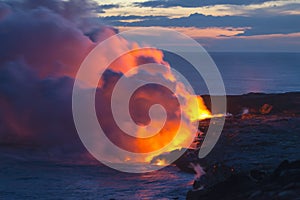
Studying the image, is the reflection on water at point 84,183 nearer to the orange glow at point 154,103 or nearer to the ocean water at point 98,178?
the ocean water at point 98,178

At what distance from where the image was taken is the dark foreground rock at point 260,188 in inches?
704

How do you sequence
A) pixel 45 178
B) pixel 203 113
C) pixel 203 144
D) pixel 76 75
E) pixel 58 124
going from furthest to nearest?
1. pixel 203 113
2. pixel 76 75
3. pixel 58 124
4. pixel 203 144
5. pixel 45 178

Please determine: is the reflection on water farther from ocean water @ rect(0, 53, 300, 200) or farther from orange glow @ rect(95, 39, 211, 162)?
orange glow @ rect(95, 39, 211, 162)

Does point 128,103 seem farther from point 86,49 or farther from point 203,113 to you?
point 203,113

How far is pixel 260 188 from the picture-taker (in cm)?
1900

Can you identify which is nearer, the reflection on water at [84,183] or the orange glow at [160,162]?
the reflection on water at [84,183]

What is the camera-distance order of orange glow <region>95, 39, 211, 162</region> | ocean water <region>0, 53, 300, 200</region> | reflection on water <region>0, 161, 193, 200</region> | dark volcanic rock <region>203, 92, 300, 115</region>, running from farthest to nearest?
dark volcanic rock <region>203, 92, 300, 115</region>, orange glow <region>95, 39, 211, 162</region>, ocean water <region>0, 53, 300, 200</region>, reflection on water <region>0, 161, 193, 200</region>

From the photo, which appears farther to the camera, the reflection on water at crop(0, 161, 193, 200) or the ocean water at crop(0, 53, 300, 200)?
the ocean water at crop(0, 53, 300, 200)

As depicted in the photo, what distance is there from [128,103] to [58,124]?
557 cm

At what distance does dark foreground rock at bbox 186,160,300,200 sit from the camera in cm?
1789

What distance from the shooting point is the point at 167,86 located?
40.9 m

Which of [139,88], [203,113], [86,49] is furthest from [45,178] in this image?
[203,113]

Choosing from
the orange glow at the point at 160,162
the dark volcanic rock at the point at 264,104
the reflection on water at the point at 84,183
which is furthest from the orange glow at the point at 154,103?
the dark volcanic rock at the point at 264,104

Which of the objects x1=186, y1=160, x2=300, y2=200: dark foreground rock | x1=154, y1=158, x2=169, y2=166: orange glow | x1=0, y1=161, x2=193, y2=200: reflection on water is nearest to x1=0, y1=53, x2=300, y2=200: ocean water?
x1=0, y1=161, x2=193, y2=200: reflection on water
